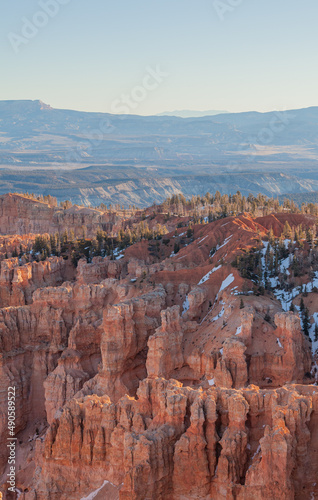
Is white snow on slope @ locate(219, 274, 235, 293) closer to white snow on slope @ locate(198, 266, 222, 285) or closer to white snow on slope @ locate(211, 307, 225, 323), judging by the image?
white snow on slope @ locate(198, 266, 222, 285)

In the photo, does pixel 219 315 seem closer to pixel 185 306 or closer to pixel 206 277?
pixel 185 306

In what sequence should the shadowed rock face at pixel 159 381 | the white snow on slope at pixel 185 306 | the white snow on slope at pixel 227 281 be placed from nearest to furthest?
1. the shadowed rock face at pixel 159 381
2. the white snow on slope at pixel 185 306
3. the white snow on slope at pixel 227 281

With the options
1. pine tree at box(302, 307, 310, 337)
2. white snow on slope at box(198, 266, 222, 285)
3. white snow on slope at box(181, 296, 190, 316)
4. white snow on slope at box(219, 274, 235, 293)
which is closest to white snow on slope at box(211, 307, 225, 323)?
white snow on slope at box(181, 296, 190, 316)

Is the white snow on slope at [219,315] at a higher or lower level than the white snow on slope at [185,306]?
higher

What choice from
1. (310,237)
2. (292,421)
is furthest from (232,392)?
(310,237)

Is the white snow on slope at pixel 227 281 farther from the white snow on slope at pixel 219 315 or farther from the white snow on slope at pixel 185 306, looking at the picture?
the white snow on slope at pixel 219 315

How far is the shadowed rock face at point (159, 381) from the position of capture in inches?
1310

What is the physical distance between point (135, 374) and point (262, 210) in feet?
187

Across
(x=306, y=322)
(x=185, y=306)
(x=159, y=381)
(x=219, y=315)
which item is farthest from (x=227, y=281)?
(x=159, y=381)

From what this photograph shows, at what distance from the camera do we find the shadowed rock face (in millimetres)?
33281

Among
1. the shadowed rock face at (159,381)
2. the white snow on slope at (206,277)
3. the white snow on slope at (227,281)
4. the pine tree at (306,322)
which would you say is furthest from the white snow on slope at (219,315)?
the white snow on slope at (206,277)

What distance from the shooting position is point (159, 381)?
3875cm

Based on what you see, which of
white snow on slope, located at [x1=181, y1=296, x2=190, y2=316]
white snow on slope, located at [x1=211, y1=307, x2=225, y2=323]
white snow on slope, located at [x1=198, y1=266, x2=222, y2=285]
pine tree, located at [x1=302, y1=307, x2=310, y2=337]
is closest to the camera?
pine tree, located at [x1=302, y1=307, x2=310, y2=337]

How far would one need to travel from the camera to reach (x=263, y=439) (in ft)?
104
